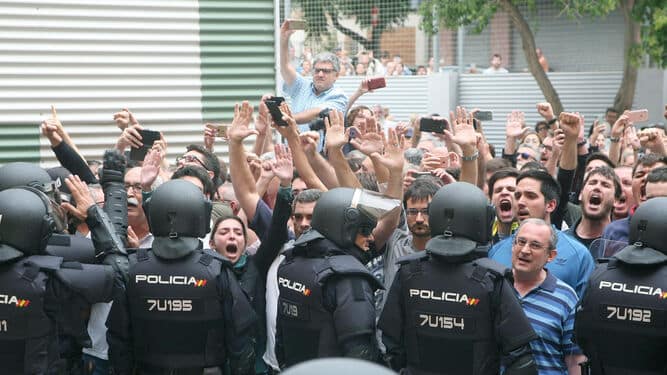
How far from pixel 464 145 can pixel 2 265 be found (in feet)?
10.9

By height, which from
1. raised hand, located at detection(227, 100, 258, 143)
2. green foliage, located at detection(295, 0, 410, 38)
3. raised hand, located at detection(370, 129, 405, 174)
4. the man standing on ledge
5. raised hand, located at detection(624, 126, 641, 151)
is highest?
green foliage, located at detection(295, 0, 410, 38)

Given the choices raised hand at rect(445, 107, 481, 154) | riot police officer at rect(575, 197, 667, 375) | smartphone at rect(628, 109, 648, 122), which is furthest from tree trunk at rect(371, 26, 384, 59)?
riot police officer at rect(575, 197, 667, 375)

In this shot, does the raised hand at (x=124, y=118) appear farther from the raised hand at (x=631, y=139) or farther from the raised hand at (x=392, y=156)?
the raised hand at (x=631, y=139)

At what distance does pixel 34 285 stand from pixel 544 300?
2.65 metres

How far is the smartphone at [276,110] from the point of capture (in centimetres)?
683

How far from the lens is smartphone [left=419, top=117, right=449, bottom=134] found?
7.81m

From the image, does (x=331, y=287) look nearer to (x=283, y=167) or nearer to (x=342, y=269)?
(x=342, y=269)

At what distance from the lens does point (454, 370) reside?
189 inches

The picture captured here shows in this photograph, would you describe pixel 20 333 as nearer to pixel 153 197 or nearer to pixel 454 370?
pixel 153 197

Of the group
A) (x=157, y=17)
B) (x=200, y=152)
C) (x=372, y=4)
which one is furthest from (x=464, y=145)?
(x=372, y=4)

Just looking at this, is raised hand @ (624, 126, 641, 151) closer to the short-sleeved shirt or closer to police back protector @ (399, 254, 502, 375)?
the short-sleeved shirt

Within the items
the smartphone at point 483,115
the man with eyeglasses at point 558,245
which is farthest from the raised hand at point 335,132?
the smartphone at point 483,115

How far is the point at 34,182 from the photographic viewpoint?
5750mm

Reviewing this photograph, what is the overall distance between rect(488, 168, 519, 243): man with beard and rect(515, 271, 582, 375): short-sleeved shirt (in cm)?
116
